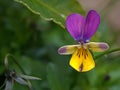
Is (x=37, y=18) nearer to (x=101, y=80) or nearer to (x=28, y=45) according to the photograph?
(x=28, y=45)

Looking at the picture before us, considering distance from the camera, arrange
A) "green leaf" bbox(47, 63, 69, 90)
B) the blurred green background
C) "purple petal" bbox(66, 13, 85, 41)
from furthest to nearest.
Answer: the blurred green background < "green leaf" bbox(47, 63, 69, 90) < "purple petal" bbox(66, 13, 85, 41)

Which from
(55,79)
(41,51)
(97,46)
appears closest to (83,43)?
(97,46)

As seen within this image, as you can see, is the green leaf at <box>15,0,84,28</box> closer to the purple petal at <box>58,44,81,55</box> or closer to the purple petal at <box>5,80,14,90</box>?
the purple petal at <box>58,44,81,55</box>

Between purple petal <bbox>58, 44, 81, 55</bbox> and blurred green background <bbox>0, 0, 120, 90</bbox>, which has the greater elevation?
purple petal <bbox>58, 44, 81, 55</bbox>

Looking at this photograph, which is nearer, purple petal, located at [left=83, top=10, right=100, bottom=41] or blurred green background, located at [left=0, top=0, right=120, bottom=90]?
purple petal, located at [left=83, top=10, right=100, bottom=41]

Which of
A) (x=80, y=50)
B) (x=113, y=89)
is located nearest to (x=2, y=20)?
(x=113, y=89)

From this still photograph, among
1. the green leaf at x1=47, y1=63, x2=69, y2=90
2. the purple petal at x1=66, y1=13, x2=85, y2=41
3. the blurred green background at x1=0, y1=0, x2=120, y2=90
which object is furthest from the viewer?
the blurred green background at x1=0, y1=0, x2=120, y2=90

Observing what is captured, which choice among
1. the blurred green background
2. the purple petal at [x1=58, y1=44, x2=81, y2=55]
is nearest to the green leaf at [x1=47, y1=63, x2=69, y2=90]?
the blurred green background

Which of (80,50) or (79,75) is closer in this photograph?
(80,50)
